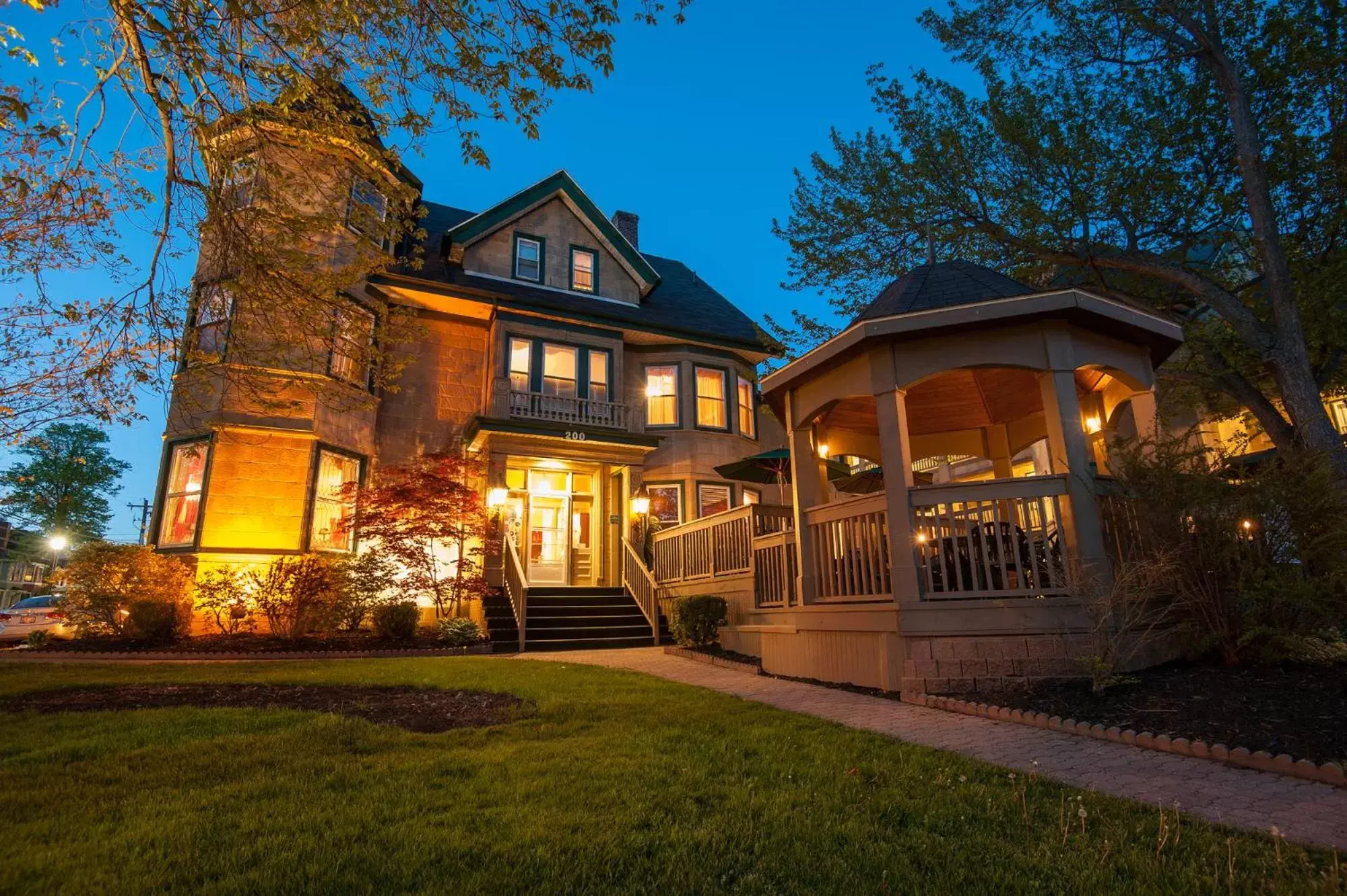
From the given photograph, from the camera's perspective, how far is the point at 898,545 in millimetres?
6926

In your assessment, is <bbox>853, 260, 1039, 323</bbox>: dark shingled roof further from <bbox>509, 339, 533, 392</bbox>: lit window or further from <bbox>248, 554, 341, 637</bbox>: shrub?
<bbox>248, 554, 341, 637</bbox>: shrub

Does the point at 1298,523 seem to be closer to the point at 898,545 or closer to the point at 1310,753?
the point at 1310,753

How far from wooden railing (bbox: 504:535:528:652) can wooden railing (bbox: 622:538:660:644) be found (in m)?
2.30

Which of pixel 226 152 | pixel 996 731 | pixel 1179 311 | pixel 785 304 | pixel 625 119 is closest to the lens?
pixel 996 731

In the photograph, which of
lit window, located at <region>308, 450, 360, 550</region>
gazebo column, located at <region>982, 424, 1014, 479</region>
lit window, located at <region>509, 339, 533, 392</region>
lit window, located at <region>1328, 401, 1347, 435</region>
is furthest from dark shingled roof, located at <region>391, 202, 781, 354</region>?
lit window, located at <region>1328, 401, 1347, 435</region>

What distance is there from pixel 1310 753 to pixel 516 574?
11.6 m

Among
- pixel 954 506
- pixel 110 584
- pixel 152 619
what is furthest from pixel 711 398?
pixel 110 584

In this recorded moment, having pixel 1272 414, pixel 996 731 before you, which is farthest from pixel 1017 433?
pixel 996 731

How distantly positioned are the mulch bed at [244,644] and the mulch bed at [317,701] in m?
3.64

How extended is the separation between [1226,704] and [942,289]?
480cm

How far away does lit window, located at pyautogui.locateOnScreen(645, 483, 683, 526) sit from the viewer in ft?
54.6

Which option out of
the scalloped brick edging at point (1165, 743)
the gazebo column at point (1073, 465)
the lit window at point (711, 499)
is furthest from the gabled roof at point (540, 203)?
the scalloped brick edging at point (1165, 743)

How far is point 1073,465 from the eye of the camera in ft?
21.8

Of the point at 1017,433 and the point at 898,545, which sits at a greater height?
the point at 1017,433
